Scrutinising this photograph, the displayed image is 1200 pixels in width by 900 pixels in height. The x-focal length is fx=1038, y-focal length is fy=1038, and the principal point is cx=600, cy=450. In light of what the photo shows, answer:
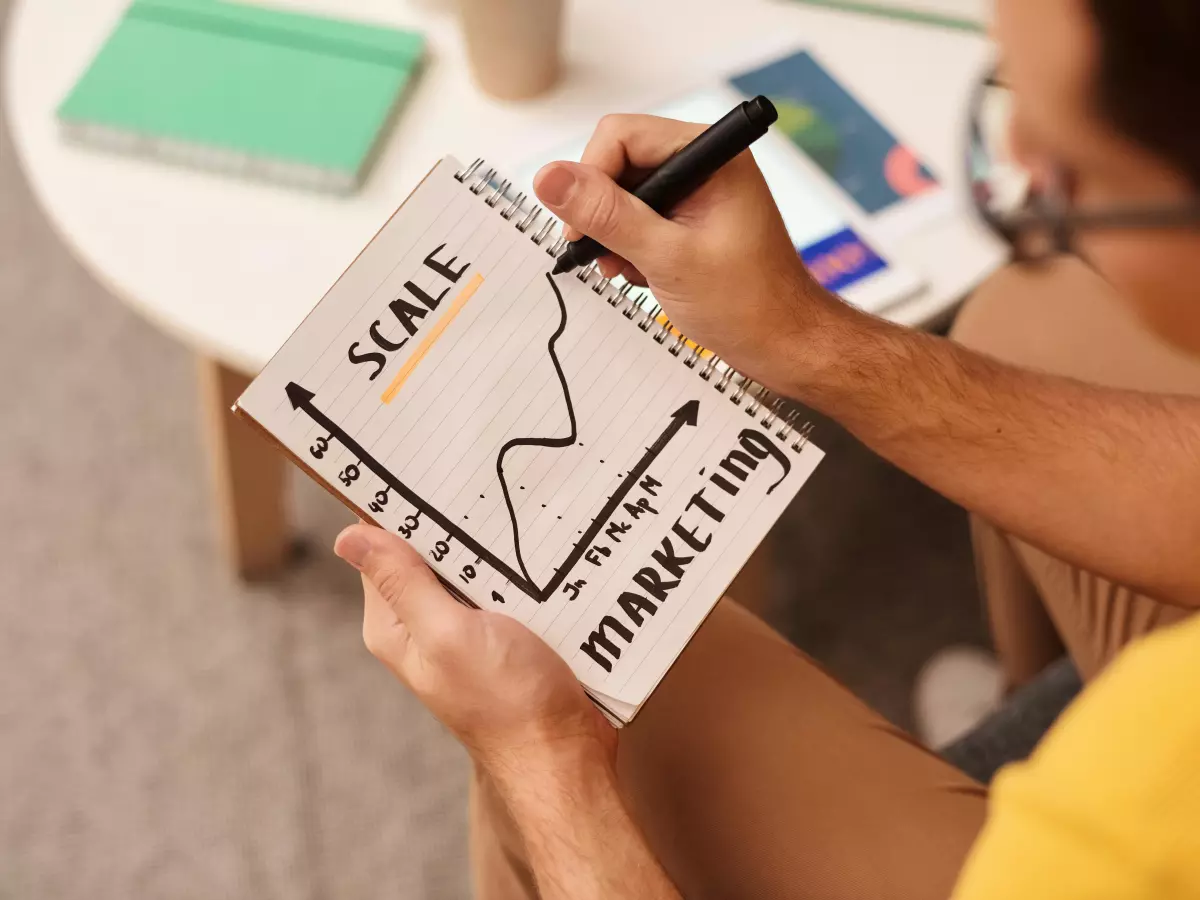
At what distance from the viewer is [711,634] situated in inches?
29.7

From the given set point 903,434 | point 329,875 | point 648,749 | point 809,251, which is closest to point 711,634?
point 648,749

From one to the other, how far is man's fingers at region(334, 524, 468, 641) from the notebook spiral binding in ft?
→ 0.63

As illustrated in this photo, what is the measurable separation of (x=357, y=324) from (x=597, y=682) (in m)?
0.24

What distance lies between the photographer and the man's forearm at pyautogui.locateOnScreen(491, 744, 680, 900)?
571mm

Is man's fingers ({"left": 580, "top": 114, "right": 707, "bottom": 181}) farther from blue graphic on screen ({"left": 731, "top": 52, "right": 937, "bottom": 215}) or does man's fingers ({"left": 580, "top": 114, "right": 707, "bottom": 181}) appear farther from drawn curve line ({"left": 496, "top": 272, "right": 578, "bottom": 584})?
blue graphic on screen ({"left": 731, "top": 52, "right": 937, "bottom": 215})

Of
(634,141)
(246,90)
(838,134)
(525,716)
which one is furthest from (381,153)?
(525,716)

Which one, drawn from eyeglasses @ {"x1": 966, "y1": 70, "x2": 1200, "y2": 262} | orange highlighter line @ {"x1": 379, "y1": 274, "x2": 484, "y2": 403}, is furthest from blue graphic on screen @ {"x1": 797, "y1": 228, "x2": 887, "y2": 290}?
orange highlighter line @ {"x1": 379, "y1": 274, "x2": 484, "y2": 403}

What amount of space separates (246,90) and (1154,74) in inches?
26.1

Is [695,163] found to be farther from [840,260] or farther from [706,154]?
[840,260]

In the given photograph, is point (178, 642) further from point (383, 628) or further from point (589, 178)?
point (589, 178)

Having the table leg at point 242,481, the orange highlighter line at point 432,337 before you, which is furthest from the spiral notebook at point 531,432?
the table leg at point 242,481

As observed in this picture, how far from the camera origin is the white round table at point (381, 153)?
0.77 meters

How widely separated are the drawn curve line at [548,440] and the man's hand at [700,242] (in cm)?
5

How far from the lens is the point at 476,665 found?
56 cm
